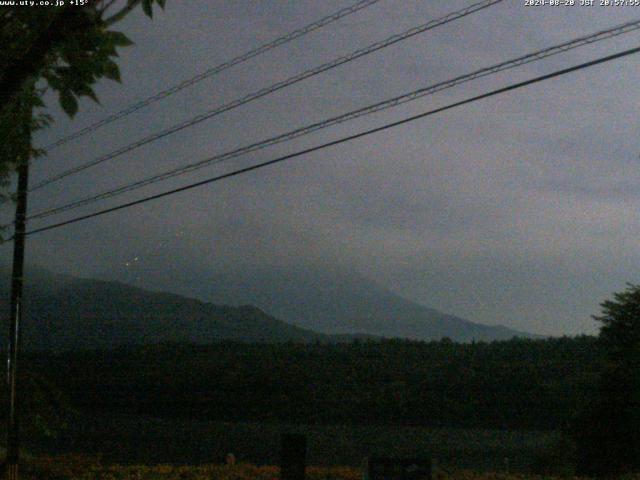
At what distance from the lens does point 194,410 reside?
49688mm

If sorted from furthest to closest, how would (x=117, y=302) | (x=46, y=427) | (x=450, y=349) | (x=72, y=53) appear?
(x=117, y=302) < (x=450, y=349) < (x=46, y=427) < (x=72, y=53)

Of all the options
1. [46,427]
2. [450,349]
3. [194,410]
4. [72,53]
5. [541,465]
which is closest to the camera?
[72,53]

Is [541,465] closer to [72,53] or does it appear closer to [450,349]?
[72,53]

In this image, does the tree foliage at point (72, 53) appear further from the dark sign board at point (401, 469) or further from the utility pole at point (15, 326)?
the utility pole at point (15, 326)

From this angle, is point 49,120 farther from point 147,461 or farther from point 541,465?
point 541,465

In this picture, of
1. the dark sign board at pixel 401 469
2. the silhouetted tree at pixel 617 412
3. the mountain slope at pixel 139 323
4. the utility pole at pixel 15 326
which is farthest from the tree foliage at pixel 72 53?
the mountain slope at pixel 139 323

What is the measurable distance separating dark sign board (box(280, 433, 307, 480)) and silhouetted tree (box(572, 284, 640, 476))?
11.8 metres

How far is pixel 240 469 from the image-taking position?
17797mm

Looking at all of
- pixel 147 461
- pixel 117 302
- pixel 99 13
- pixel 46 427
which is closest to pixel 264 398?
pixel 147 461

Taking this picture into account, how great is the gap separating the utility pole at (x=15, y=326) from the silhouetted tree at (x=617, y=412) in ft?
45.2

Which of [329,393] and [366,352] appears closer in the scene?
[329,393]

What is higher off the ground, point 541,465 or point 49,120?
point 49,120

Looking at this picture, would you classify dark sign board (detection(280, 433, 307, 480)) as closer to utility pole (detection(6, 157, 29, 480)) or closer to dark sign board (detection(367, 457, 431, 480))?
dark sign board (detection(367, 457, 431, 480))

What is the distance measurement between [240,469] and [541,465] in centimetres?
870
